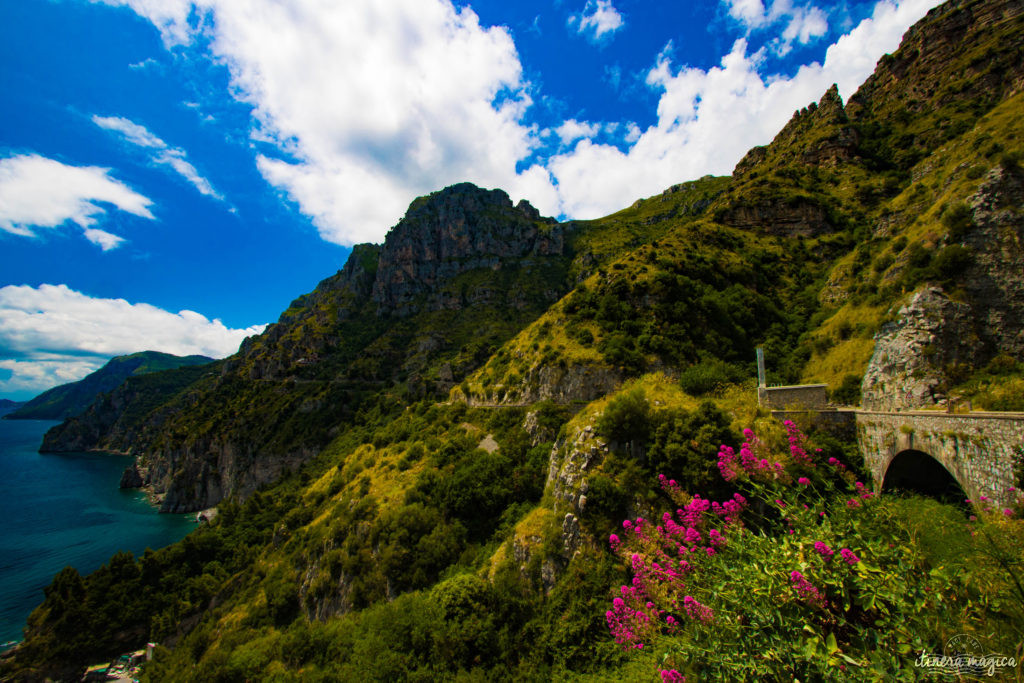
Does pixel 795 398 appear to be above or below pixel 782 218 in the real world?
below

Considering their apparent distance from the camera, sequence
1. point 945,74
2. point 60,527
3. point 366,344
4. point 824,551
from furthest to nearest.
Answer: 1. point 366,344
2. point 60,527
3. point 945,74
4. point 824,551

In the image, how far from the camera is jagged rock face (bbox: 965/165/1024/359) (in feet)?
57.1

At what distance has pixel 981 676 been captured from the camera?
3.44m

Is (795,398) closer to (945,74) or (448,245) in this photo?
(945,74)

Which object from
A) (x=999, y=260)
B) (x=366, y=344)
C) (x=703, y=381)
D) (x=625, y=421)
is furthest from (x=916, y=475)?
(x=366, y=344)

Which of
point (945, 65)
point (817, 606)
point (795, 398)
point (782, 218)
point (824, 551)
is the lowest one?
point (817, 606)

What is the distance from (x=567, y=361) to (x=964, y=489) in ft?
76.3

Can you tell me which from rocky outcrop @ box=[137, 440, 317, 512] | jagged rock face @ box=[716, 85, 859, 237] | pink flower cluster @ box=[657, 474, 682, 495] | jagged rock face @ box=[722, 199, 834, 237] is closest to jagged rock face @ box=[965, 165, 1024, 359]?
pink flower cluster @ box=[657, 474, 682, 495]

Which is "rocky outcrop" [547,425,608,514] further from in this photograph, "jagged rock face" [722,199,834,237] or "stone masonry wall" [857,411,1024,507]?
"jagged rock face" [722,199,834,237]

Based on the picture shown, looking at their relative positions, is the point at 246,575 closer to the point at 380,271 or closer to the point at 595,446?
the point at 595,446

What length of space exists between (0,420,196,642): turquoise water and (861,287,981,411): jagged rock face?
92981 mm

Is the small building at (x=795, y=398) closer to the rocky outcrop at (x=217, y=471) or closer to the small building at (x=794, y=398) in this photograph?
the small building at (x=794, y=398)

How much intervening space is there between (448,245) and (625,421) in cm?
14042

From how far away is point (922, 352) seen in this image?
17.6 m
